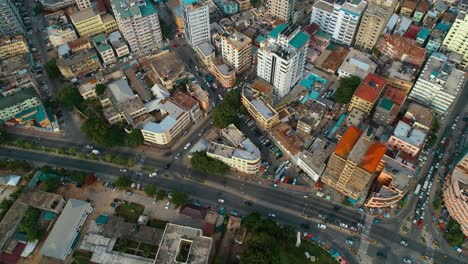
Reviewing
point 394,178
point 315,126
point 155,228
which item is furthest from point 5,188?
point 394,178

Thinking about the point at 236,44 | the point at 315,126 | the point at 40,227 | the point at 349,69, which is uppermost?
the point at 236,44

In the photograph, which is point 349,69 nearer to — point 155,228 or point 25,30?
point 155,228

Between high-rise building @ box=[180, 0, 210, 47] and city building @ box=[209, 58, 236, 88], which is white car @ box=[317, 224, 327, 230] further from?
high-rise building @ box=[180, 0, 210, 47]

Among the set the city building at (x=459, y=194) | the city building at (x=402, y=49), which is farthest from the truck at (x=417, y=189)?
the city building at (x=402, y=49)

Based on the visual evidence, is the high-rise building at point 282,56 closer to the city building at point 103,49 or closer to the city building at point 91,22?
the city building at point 103,49

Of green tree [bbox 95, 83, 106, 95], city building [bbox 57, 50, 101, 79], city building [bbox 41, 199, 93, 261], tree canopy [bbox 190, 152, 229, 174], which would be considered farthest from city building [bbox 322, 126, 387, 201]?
city building [bbox 57, 50, 101, 79]

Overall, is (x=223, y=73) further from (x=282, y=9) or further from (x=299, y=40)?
(x=282, y=9)
